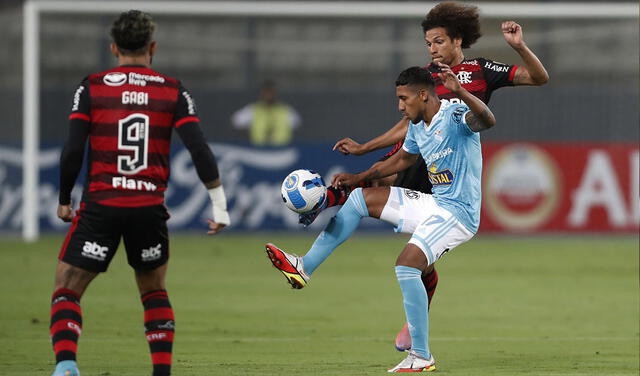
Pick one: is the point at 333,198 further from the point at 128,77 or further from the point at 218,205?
the point at 128,77

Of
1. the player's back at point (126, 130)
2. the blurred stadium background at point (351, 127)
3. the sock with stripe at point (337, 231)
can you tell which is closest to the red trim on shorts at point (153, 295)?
the player's back at point (126, 130)

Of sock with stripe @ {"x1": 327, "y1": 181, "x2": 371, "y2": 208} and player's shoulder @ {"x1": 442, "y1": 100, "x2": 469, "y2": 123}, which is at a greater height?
player's shoulder @ {"x1": 442, "y1": 100, "x2": 469, "y2": 123}

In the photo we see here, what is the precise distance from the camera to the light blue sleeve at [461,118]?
6.98 metres

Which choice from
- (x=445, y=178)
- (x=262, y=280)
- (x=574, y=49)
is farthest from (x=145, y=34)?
(x=574, y=49)

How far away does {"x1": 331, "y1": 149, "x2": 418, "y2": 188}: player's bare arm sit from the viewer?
757 centimetres

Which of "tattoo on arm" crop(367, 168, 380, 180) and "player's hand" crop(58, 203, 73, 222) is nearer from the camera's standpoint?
"player's hand" crop(58, 203, 73, 222)

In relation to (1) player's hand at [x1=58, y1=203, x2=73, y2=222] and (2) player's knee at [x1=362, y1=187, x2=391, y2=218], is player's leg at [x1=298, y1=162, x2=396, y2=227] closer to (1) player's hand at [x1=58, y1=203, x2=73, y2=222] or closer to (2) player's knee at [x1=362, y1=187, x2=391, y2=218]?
(2) player's knee at [x1=362, y1=187, x2=391, y2=218]

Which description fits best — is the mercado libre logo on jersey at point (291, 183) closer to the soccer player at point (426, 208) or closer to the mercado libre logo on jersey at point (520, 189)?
the soccer player at point (426, 208)

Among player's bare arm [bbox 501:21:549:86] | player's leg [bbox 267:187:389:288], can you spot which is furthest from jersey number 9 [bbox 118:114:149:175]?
player's bare arm [bbox 501:21:549:86]

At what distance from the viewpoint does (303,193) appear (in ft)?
24.8

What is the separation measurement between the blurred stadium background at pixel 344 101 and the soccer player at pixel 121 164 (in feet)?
36.7

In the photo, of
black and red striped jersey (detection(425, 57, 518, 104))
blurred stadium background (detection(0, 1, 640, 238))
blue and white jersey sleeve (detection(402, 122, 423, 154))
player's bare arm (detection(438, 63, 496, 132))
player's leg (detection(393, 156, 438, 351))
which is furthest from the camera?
blurred stadium background (detection(0, 1, 640, 238))

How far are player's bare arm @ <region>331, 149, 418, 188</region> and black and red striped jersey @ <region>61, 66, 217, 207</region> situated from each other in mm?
1959

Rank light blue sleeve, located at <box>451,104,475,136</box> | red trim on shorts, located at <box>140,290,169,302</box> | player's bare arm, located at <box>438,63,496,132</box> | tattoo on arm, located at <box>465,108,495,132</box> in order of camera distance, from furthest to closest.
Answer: light blue sleeve, located at <box>451,104,475,136</box>, tattoo on arm, located at <box>465,108,495,132</box>, player's bare arm, located at <box>438,63,496,132</box>, red trim on shorts, located at <box>140,290,169,302</box>
